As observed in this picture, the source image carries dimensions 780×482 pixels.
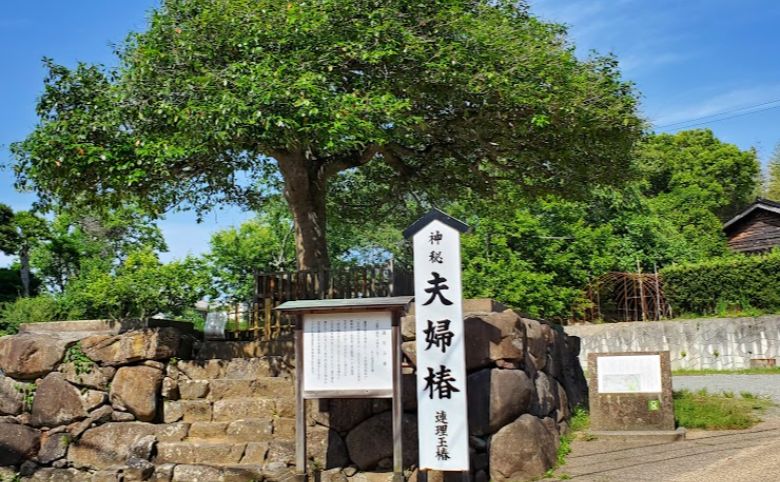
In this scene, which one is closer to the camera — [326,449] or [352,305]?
[352,305]

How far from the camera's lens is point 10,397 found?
10430 millimetres

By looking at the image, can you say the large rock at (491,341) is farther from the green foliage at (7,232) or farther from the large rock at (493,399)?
the green foliage at (7,232)

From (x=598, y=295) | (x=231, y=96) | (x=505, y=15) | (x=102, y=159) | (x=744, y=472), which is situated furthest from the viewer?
(x=598, y=295)

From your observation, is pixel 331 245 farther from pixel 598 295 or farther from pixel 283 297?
pixel 283 297

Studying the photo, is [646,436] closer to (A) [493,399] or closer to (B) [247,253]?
(A) [493,399]

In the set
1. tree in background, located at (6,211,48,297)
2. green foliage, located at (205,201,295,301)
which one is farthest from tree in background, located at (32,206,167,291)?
green foliage, located at (205,201,295,301)

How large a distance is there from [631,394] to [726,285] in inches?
557

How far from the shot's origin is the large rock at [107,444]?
380 inches

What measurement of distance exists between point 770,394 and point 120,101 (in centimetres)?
1232

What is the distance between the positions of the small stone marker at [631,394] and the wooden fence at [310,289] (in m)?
3.24

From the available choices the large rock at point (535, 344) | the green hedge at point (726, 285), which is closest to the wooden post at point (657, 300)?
the green hedge at point (726, 285)

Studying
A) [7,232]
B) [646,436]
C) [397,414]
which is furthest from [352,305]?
[7,232]

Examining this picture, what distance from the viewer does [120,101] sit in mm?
9531

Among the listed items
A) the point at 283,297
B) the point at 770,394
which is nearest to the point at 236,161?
the point at 283,297
